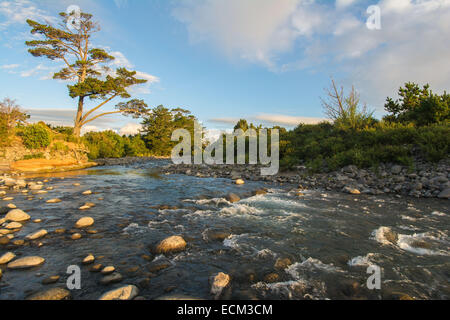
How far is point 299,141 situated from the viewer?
1569 centimetres

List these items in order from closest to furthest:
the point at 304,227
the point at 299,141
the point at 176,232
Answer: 1. the point at 176,232
2. the point at 304,227
3. the point at 299,141

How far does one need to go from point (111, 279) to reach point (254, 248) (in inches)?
77.9

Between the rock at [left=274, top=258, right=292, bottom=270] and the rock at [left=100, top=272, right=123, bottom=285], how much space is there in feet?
6.30

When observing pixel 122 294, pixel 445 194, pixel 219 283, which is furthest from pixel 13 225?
pixel 445 194

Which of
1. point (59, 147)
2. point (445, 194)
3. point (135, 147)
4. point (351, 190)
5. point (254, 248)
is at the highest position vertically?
point (135, 147)

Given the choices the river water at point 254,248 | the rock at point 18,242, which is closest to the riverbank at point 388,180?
the river water at point 254,248

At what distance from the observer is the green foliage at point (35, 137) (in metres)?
14.1

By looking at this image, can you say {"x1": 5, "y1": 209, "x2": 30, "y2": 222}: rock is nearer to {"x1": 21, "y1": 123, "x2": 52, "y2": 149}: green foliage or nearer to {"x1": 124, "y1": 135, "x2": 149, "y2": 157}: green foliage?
{"x1": 21, "y1": 123, "x2": 52, "y2": 149}: green foliage

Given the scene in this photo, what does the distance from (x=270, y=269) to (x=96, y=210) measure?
176 inches

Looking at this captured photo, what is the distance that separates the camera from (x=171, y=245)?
313cm

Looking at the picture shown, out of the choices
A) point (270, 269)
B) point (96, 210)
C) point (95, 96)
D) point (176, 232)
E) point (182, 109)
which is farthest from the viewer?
point (182, 109)

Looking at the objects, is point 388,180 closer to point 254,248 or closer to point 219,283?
point 254,248
